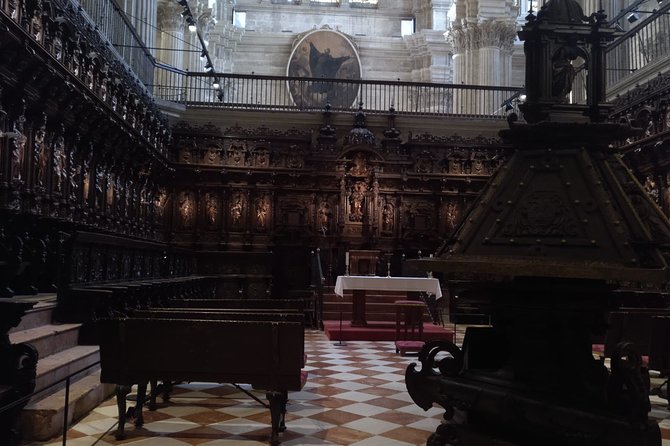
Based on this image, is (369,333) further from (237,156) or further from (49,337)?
(237,156)

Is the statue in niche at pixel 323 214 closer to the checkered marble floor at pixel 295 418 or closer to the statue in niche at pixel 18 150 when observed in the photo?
the statue in niche at pixel 18 150

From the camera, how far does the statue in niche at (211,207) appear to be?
15.7m

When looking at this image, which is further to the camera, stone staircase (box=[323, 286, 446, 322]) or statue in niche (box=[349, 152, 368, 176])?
statue in niche (box=[349, 152, 368, 176])

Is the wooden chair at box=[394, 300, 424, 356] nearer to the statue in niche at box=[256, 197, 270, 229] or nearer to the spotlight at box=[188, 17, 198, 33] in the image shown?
the statue in niche at box=[256, 197, 270, 229]

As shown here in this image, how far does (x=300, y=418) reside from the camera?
4742 mm

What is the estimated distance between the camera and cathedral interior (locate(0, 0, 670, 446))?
2.76 meters

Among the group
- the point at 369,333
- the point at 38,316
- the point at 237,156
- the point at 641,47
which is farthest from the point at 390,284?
the point at 641,47

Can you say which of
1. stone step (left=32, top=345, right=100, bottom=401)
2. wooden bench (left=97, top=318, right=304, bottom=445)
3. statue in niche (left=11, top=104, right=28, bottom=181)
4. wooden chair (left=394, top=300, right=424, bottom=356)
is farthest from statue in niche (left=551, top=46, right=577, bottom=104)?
statue in niche (left=11, top=104, right=28, bottom=181)

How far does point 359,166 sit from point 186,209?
4692mm

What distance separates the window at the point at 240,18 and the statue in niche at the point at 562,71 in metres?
30.9

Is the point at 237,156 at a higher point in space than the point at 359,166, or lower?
higher

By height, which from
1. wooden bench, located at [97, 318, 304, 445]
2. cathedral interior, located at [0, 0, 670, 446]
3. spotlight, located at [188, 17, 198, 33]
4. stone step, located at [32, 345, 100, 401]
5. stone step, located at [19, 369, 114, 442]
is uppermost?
spotlight, located at [188, 17, 198, 33]

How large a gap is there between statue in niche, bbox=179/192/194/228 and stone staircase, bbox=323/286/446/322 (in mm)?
4629

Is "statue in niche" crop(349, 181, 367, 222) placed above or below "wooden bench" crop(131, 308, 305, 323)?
above
